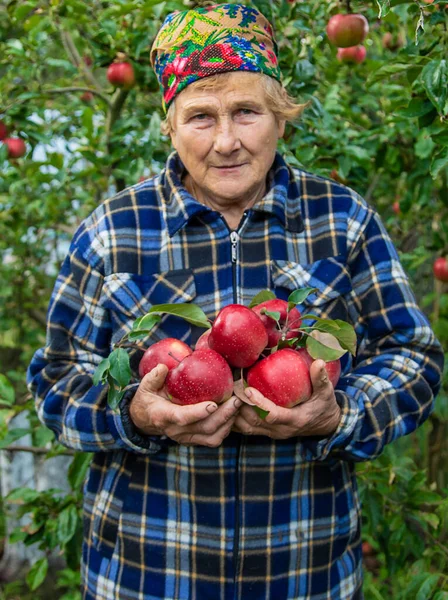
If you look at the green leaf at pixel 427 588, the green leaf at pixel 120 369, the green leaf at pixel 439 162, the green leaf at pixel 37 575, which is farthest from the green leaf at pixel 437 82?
the green leaf at pixel 37 575

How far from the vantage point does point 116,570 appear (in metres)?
1.56

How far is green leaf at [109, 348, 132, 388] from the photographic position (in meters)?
1.32

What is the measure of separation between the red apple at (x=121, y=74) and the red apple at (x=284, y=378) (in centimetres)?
154

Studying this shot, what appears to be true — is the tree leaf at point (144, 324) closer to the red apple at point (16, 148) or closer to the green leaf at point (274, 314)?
the green leaf at point (274, 314)

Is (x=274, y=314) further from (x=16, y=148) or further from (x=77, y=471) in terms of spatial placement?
(x=16, y=148)

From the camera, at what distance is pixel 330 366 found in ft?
4.68

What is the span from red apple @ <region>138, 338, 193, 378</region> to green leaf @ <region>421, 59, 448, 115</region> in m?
0.81

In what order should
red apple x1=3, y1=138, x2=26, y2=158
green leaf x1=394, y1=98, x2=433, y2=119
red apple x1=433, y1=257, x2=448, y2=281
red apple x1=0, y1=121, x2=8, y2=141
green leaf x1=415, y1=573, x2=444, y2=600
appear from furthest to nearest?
red apple x1=3, y1=138, x2=26, y2=158 < red apple x1=433, y1=257, x2=448, y2=281 < red apple x1=0, y1=121, x2=8, y2=141 < green leaf x1=415, y1=573, x2=444, y2=600 < green leaf x1=394, y1=98, x2=433, y2=119

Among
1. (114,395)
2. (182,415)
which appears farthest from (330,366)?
(114,395)

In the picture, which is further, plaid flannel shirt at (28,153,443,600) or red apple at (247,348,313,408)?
plaid flannel shirt at (28,153,443,600)

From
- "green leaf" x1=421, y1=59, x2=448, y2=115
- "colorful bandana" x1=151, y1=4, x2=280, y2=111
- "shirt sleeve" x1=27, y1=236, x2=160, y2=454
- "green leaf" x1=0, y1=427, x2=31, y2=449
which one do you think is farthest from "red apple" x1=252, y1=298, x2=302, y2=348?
"green leaf" x1=0, y1=427, x2=31, y2=449

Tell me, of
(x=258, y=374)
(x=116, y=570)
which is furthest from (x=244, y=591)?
(x=258, y=374)

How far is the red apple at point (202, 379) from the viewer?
4.27 ft

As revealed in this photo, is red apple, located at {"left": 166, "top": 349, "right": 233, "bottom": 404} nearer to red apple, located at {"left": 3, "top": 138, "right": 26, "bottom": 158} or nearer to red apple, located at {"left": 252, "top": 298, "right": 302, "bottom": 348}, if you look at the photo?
red apple, located at {"left": 252, "top": 298, "right": 302, "bottom": 348}
